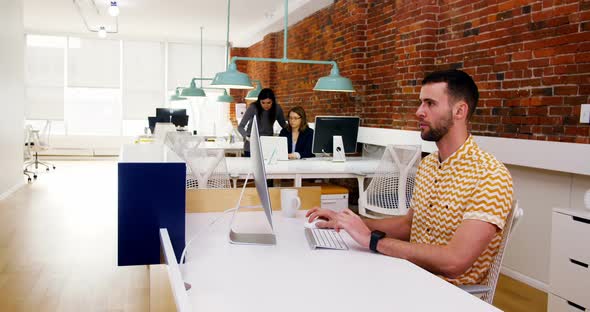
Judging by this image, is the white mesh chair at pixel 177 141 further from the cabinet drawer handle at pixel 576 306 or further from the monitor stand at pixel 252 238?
the cabinet drawer handle at pixel 576 306

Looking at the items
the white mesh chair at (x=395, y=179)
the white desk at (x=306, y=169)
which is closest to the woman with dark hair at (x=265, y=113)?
the white desk at (x=306, y=169)

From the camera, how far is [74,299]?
A: 3.45m

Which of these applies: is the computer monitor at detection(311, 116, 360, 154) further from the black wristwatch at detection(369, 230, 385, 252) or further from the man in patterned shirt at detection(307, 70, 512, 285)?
the black wristwatch at detection(369, 230, 385, 252)

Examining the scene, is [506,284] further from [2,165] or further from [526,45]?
[2,165]

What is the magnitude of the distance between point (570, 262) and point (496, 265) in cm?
125

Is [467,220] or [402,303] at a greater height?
[467,220]

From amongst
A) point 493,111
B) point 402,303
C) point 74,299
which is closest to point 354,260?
point 402,303

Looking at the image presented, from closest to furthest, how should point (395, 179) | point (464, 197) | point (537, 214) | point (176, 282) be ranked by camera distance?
point (176, 282)
point (464, 197)
point (537, 214)
point (395, 179)

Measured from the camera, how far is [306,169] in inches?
185

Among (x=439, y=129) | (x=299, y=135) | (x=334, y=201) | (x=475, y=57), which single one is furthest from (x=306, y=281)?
(x=299, y=135)

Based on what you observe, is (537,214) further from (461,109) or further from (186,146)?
(186,146)

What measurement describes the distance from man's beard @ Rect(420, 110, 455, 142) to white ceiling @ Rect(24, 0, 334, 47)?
5625mm

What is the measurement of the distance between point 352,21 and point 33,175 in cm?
622

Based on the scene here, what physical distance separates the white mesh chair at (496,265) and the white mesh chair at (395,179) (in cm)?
261
